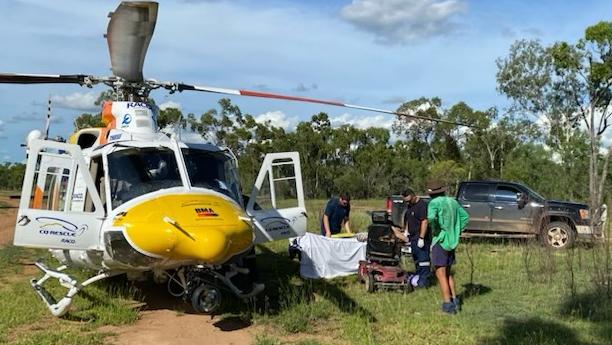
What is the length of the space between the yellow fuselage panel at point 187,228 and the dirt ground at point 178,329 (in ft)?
3.88

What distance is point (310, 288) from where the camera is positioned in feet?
31.5

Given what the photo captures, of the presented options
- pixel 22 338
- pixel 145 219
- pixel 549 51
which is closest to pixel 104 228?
pixel 145 219

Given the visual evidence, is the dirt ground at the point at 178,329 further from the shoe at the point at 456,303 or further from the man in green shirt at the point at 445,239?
the shoe at the point at 456,303

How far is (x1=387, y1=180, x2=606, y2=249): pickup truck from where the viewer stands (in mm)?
15414

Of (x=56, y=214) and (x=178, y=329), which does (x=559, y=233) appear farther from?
(x=56, y=214)

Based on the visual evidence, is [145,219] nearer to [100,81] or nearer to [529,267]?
[100,81]

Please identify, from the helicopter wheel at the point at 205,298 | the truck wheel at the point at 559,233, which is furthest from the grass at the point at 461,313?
the truck wheel at the point at 559,233

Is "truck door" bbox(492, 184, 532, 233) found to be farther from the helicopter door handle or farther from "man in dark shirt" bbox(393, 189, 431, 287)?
the helicopter door handle

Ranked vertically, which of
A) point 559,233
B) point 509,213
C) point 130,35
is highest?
point 130,35

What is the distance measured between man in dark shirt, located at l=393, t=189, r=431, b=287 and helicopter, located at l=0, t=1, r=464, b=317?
210cm

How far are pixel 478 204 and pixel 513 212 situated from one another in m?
0.90

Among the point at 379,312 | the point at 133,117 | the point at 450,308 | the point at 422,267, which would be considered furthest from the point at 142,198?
the point at 422,267

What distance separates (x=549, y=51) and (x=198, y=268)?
110ft

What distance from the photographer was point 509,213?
16.2m
